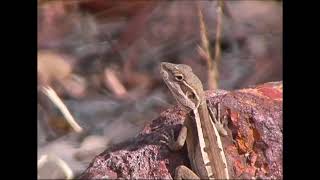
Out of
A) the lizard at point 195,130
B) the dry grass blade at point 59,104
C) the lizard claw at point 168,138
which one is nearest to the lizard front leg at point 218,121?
the lizard at point 195,130

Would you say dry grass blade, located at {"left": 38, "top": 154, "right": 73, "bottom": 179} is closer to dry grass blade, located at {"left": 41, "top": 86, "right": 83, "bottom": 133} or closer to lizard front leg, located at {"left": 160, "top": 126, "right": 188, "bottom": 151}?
dry grass blade, located at {"left": 41, "top": 86, "right": 83, "bottom": 133}

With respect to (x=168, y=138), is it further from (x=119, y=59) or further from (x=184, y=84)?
(x=119, y=59)

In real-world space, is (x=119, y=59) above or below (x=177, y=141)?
above

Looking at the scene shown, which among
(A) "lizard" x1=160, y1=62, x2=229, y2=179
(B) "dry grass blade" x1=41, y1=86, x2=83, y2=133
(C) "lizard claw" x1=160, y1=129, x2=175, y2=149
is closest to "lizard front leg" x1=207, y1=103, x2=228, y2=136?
(A) "lizard" x1=160, y1=62, x2=229, y2=179

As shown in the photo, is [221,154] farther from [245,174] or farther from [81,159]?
[81,159]

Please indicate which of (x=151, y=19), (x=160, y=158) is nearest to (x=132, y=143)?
(x=160, y=158)

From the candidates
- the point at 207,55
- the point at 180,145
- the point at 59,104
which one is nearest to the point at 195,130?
the point at 180,145

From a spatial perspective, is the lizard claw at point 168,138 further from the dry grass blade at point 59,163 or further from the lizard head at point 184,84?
the dry grass blade at point 59,163
